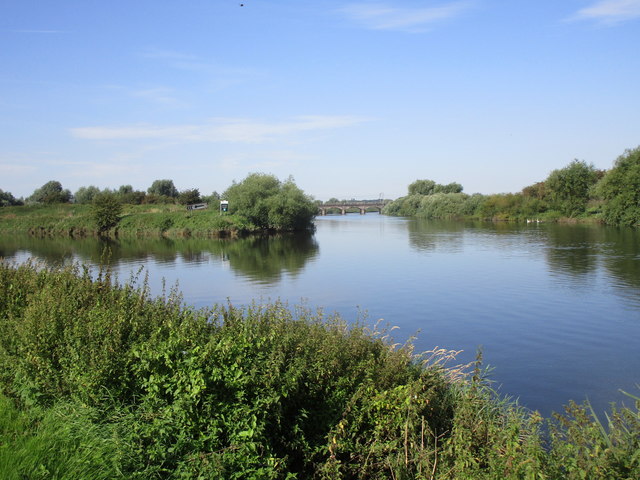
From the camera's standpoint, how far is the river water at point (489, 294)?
13328mm

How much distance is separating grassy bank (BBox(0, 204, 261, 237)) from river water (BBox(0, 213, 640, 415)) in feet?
76.2

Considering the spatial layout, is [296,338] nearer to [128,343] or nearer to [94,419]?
[128,343]

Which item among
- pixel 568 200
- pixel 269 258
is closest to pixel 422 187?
pixel 568 200

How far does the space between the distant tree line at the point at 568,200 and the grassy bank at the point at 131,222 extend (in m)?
49.1

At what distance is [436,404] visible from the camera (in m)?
7.90

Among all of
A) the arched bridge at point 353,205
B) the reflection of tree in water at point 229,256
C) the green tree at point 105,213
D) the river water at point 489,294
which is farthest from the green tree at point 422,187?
the river water at point 489,294

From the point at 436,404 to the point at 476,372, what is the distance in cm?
79

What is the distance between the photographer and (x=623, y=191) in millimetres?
68125

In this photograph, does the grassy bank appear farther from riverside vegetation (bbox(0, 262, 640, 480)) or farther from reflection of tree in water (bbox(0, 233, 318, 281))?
riverside vegetation (bbox(0, 262, 640, 480))

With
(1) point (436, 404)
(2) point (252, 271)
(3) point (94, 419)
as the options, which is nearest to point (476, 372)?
(1) point (436, 404)

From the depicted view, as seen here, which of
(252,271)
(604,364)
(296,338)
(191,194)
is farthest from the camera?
(191,194)

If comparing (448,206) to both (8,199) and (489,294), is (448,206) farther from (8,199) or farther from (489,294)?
(8,199)

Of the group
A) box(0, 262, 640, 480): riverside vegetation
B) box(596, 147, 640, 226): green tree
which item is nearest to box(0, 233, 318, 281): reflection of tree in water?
box(0, 262, 640, 480): riverside vegetation

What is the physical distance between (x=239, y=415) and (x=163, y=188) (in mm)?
128156
